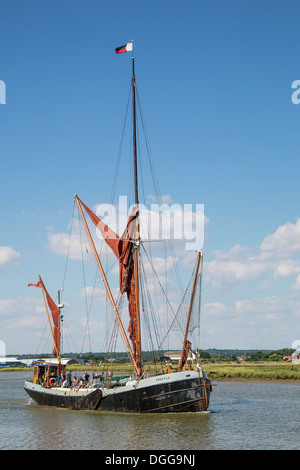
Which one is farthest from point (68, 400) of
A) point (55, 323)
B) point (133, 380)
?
point (55, 323)

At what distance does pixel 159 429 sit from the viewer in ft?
122

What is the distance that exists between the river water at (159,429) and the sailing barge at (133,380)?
1.17 metres

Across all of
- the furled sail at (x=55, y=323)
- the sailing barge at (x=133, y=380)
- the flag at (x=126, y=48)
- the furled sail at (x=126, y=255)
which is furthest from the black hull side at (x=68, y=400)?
the flag at (x=126, y=48)

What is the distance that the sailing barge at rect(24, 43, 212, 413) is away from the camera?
43.6m

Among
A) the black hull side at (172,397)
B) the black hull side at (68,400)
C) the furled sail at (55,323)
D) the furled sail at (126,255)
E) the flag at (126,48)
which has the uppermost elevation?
the flag at (126,48)

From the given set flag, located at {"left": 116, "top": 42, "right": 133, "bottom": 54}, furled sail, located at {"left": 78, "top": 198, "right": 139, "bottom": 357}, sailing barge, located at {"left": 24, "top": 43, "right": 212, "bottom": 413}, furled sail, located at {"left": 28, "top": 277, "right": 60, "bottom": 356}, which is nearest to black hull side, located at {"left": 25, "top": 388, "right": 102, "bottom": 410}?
sailing barge, located at {"left": 24, "top": 43, "right": 212, "bottom": 413}

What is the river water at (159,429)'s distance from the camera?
32.5 metres

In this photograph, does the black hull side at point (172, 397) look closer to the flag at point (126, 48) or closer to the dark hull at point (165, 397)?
the dark hull at point (165, 397)

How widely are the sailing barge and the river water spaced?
1.17 metres

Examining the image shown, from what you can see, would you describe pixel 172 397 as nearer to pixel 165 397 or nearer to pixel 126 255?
pixel 165 397

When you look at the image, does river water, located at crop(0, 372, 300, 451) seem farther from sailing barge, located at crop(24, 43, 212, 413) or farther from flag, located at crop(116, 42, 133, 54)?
flag, located at crop(116, 42, 133, 54)

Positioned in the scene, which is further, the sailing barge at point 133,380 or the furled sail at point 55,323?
the furled sail at point 55,323

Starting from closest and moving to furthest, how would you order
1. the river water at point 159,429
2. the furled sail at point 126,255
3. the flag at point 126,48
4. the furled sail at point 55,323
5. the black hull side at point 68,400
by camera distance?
1. the river water at point 159,429
2. the black hull side at point 68,400
3. the furled sail at point 126,255
4. the flag at point 126,48
5. the furled sail at point 55,323
